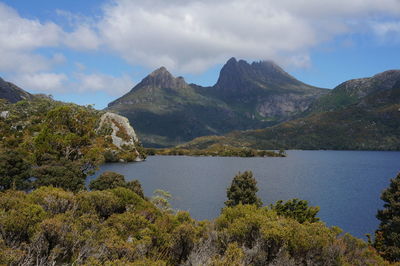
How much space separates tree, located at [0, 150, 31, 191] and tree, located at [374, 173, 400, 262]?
173 feet

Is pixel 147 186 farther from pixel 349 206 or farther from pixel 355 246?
pixel 355 246

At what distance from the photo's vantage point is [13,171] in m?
48.9

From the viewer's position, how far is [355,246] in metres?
24.4

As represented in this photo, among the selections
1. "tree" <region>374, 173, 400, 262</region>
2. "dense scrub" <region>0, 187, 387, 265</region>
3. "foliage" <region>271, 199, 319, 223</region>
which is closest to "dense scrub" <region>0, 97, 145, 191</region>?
"dense scrub" <region>0, 187, 387, 265</region>

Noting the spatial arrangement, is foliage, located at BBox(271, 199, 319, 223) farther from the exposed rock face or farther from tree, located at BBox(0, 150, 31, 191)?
the exposed rock face

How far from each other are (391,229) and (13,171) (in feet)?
187

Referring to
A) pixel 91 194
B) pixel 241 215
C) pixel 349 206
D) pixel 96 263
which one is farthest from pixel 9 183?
pixel 349 206

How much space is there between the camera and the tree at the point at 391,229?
108 feet

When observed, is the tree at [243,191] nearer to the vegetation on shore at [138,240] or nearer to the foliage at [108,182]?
the foliage at [108,182]

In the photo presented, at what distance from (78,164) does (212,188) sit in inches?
1656

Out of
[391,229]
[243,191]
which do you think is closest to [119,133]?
[243,191]

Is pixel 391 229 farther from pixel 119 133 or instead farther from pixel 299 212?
pixel 119 133

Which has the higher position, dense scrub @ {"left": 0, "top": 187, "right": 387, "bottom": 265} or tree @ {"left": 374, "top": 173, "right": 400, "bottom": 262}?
dense scrub @ {"left": 0, "top": 187, "right": 387, "bottom": 265}

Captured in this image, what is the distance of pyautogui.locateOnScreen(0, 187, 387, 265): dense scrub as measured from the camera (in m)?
15.2
